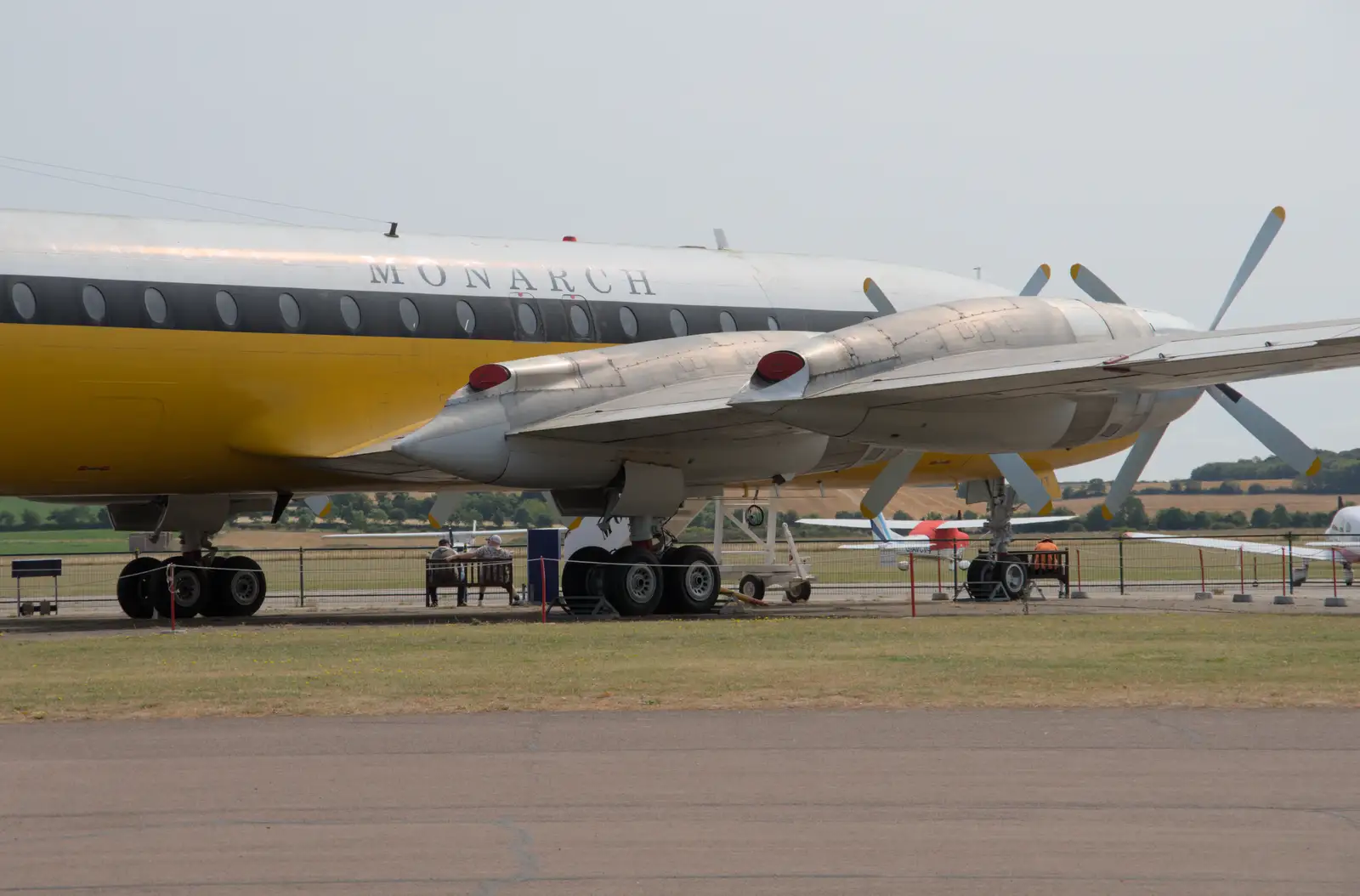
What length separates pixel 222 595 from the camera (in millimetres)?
25000

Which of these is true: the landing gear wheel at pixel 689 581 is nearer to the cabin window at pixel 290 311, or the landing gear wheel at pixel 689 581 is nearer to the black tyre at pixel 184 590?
the cabin window at pixel 290 311

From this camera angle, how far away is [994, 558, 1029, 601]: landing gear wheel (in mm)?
27578

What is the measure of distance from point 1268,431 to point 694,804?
15.2 m

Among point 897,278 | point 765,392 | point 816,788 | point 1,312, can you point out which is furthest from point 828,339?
point 816,788

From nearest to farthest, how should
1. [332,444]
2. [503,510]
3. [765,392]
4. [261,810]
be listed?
1. [261,810]
2. [765,392]
3. [332,444]
4. [503,510]

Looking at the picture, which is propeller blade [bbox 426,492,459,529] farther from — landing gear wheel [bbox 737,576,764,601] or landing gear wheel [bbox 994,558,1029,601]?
landing gear wheel [bbox 994,558,1029,601]

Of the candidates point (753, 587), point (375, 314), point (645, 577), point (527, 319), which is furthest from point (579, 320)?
point (753, 587)

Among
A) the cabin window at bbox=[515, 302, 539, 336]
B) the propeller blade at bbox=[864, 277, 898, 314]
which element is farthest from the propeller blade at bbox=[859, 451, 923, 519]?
the cabin window at bbox=[515, 302, 539, 336]

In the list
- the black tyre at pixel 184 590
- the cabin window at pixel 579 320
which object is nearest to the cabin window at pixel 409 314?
the cabin window at pixel 579 320

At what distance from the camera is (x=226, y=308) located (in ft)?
68.9

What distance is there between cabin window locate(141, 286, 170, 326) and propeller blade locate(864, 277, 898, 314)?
11022 millimetres

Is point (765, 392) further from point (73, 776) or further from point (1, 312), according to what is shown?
point (73, 776)

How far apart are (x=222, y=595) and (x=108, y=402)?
5625mm

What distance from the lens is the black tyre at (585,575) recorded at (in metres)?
22.6
